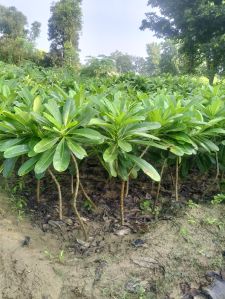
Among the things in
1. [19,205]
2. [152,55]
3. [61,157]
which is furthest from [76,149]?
[152,55]

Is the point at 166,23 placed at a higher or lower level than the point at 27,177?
higher

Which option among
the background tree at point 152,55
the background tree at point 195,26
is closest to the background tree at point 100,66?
the background tree at point 195,26

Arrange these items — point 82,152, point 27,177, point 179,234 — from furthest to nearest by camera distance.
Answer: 1. point 27,177
2. point 179,234
3. point 82,152

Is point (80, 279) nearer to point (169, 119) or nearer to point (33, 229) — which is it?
point (33, 229)

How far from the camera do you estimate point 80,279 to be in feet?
6.81

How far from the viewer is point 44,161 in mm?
2049

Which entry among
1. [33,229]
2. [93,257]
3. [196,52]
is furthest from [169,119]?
[196,52]

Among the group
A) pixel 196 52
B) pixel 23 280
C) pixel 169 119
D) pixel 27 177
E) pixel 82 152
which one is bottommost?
pixel 23 280

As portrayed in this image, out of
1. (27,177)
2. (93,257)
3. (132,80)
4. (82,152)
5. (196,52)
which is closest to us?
(82,152)

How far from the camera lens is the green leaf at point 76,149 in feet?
6.59

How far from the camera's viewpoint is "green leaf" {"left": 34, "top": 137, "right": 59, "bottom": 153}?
197 cm

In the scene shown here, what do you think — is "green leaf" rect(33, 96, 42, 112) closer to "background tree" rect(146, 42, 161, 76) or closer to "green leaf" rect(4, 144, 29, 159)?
"green leaf" rect(4, 144, 29, 159)

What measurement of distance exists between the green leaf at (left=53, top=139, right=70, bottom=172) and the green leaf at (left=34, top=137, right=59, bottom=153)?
34 mm

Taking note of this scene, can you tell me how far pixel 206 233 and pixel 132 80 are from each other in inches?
192
